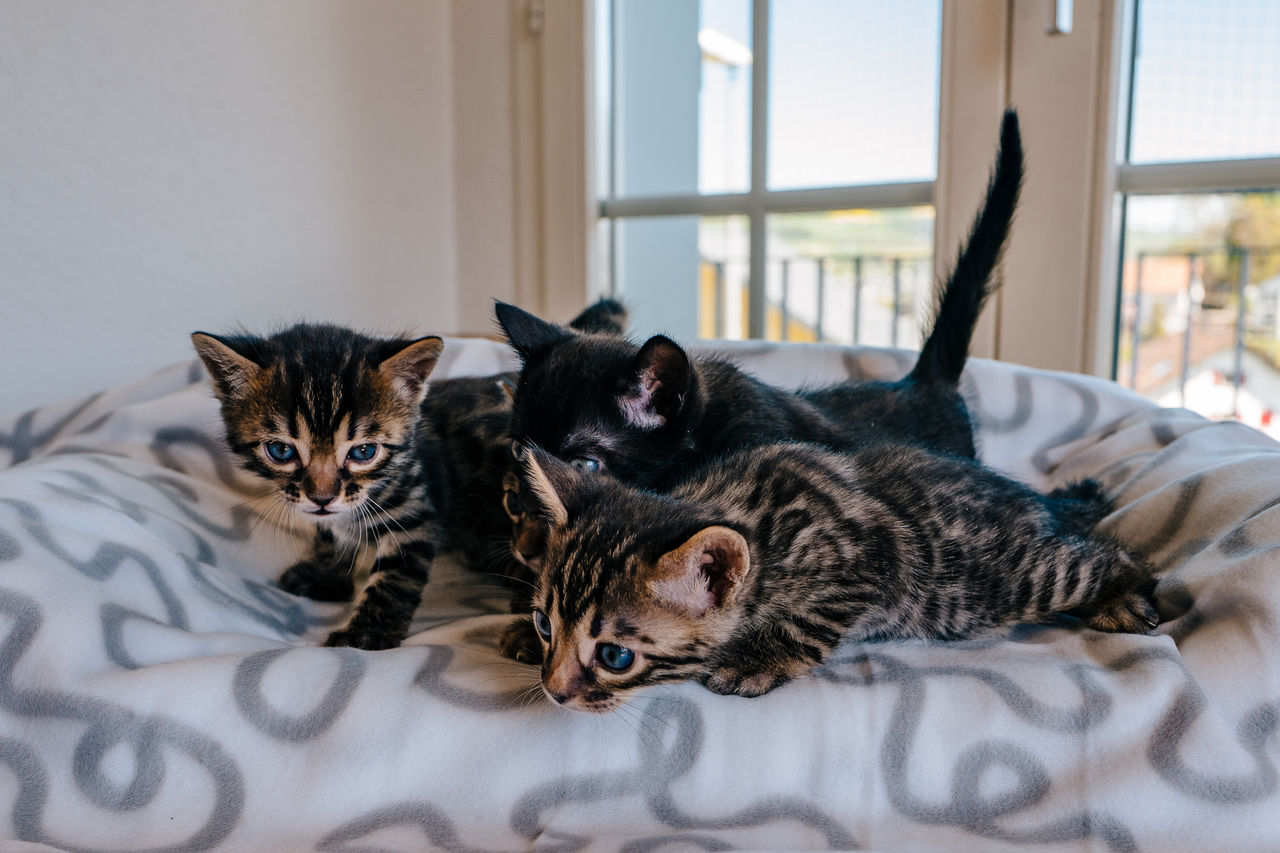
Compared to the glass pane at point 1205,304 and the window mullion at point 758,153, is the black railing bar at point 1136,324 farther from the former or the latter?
the window mullion at point 758,153

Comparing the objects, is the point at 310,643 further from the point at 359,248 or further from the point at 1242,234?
the point at 1242,234

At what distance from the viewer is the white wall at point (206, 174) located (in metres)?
1.83

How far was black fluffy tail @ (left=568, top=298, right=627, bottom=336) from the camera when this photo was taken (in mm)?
1854

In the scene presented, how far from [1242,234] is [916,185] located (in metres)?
0.69

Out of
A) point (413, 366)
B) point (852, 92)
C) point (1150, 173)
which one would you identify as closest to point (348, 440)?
point (413, 366)

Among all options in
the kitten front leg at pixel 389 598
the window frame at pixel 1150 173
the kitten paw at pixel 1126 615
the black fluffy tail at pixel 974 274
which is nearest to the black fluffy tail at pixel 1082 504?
the kitten paw at pixel 1126 615

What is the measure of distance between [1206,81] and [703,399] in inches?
55.9

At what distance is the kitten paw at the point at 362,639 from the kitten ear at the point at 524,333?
1.45 ft

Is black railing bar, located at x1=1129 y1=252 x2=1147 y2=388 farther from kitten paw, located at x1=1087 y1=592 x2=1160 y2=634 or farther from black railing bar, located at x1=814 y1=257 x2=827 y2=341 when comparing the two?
kitten paw, located at x1=1087 y1=592 x2=1160 y2=634

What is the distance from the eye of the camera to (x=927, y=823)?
915 millimetres

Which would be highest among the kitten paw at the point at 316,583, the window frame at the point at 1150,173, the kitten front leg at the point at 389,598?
the window frame at the point at 1150,173

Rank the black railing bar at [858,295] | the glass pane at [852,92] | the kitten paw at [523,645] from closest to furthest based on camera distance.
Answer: the kitten paw at [523,645], the glass pane at [852,92], the black railing bar at [858,295]

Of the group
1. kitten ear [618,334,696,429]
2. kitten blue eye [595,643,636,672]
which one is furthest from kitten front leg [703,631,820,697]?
kitten ear [618,334,696,429]

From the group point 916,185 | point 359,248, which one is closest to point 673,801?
point 916,185
